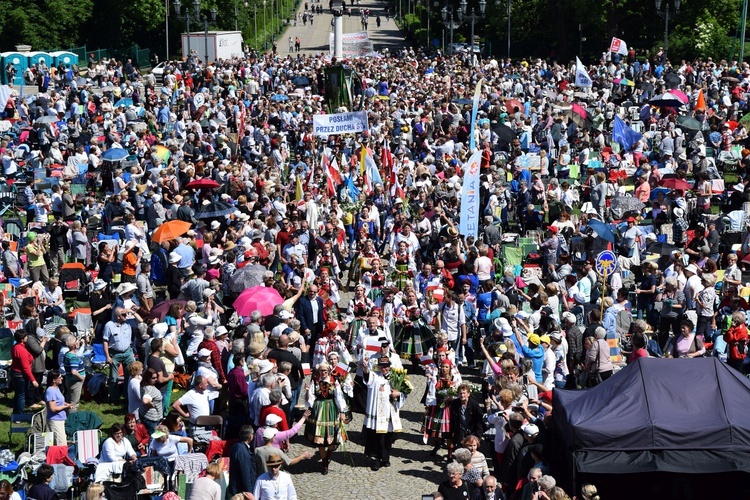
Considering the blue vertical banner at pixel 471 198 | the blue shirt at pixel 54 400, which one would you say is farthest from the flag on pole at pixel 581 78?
the blue shirt at pixel 54 400

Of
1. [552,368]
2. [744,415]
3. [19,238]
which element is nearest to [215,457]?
[552,368]

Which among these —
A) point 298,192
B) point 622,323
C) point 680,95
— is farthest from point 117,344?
point 680,95

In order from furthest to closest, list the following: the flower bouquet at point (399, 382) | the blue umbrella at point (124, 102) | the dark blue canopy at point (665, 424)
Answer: the blue umbrella at point (124, 102) < the flower bouquet at point (399, 382) < the dark blue canopy at point (665, 424)

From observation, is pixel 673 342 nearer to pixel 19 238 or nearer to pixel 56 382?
pixel 56 382

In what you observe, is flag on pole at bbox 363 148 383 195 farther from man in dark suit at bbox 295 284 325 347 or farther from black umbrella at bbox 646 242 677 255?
man in dark suit at bbox 295 284 325 347

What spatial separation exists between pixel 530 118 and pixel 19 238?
16981mm

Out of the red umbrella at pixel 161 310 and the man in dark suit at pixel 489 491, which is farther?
the red umbrella at pixel 161 310

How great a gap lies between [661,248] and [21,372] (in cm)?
1101

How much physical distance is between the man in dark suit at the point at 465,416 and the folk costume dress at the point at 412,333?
10.1ft

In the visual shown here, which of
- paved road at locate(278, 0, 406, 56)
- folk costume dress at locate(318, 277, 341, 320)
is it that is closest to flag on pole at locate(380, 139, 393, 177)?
folk costume dress at locate(318, 277, 341, 320)

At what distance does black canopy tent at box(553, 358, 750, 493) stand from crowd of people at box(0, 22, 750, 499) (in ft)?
1.81

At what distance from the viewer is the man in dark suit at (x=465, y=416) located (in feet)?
49.5

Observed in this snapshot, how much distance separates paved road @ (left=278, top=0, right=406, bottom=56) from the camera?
94438mm

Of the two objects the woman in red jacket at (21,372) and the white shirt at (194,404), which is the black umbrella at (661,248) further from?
the woman in red jacket at (21,372)
